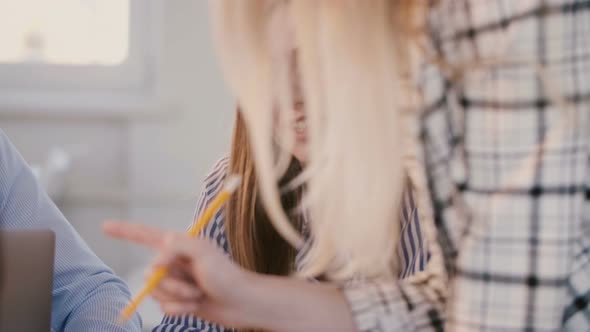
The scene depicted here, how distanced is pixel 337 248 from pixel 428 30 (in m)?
0.22

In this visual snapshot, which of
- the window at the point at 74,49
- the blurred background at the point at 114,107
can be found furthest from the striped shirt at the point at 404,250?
the window at the point at 74,49

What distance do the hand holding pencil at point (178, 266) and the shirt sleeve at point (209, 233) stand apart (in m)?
0.32

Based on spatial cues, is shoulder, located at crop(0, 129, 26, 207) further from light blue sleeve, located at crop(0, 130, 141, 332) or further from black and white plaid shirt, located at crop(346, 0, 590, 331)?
black and white plaid shirt, located at crop(346, 0, 590, 331)

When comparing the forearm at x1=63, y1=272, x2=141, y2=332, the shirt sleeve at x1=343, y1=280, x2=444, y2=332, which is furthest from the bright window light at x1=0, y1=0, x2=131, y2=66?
the shirt sleeve at x1=343, y1=280, x2=444, y2=332

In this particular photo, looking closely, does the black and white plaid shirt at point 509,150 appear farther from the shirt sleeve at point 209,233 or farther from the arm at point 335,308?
the shirt sleeve at point 209,233

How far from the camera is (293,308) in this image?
794 mm

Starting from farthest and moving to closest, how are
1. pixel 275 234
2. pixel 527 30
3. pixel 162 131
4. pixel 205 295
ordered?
pixel 162 131, pixel 275 234, pixel 205 295, pixel 527 30

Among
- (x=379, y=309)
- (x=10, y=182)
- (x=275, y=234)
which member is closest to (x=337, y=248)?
(x=379, y=309)

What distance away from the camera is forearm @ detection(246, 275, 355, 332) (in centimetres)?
79

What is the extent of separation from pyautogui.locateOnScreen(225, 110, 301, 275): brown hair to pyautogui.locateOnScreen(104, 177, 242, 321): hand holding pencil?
0.34 meters

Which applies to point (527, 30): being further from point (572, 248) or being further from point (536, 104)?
point (572, 248)

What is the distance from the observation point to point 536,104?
69 centimetres

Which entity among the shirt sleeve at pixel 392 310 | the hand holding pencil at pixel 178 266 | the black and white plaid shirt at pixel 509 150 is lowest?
the shirt sleeve at pixel 392 310

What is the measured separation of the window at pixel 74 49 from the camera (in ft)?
7.72
